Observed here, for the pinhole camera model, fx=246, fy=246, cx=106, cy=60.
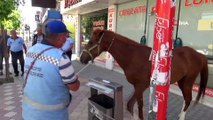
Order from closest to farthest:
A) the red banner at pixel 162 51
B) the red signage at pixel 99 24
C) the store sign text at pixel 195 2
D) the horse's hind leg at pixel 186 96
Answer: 1. the red banner at pixel 162 51
2. the horse's hind leg at pixel 186 96
3. the store sign text at pixel 195 2
4. the red signage at pixel 99 24

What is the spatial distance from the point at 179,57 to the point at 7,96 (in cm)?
458

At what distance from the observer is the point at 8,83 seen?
8.30m

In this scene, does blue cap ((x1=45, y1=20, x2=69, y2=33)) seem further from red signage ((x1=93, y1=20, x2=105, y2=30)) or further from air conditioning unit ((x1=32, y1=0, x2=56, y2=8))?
red signage ((x1=93, y1=20, x2=105, y2=30))

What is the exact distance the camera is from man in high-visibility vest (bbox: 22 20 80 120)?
2137mm

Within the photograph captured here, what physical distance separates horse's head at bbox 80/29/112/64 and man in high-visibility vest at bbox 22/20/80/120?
1937mm

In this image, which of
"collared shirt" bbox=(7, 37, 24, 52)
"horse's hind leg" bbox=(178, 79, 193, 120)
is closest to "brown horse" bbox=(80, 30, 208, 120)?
"horse's hind leg" bbox=(178, 79, 193, 120)

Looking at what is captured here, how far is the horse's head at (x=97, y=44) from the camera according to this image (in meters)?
4.18

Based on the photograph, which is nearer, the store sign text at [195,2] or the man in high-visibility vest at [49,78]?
the man in high-visibility vest at [49,78]

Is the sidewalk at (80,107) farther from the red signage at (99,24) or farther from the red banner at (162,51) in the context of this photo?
the red signage at (99,24)

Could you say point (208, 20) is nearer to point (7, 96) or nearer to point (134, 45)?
point (134, 45)

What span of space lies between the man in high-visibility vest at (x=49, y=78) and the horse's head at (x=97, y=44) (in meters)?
1.94

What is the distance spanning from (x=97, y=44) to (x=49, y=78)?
214 cm

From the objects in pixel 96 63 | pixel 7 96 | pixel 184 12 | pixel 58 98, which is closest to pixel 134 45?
pixel 58 98

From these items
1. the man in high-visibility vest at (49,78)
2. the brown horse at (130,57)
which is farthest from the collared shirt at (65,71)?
the brown horse at (130,57)
